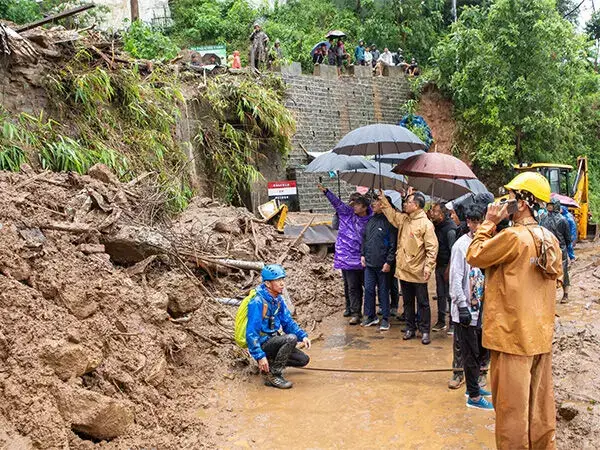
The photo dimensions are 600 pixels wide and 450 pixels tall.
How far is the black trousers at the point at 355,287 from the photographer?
8055 mm

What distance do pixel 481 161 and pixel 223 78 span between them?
38.8 ft

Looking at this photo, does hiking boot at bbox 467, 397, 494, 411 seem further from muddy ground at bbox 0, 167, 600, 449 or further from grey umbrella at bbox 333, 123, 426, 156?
grey umbrella at bbox 333, 123, 426, 156

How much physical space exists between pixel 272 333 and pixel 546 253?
116 inches

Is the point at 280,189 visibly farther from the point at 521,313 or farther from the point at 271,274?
the point at 521,313

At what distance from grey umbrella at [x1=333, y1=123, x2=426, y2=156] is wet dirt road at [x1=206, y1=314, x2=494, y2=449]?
9.12ft

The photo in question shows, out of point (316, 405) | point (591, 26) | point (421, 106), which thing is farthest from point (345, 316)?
point (591, 26)

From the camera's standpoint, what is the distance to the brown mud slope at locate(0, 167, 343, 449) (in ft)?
12.7

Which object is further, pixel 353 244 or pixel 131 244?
pixel 353 244

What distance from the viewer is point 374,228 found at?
7574 millimetres

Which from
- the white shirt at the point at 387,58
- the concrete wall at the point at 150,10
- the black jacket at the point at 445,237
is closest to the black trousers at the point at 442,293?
the black jacket at the point at 445,237

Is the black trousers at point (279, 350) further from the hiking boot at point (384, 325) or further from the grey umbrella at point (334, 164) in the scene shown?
the grey umbrella at point (334, 164)

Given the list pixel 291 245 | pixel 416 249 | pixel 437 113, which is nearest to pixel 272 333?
pixel 416 249

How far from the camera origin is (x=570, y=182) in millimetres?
17094

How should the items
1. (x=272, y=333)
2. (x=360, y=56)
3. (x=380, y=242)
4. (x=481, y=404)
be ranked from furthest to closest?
(x=360, y=56) < (x=380, y=242) < (x=272, y=333) < (x=481, y=404)
